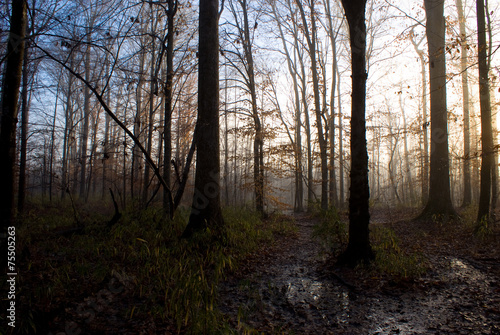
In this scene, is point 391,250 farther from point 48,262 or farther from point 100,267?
point 48,262

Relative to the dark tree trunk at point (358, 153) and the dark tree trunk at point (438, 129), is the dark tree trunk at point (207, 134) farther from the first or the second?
the dark tree trunk at point (438, 129)

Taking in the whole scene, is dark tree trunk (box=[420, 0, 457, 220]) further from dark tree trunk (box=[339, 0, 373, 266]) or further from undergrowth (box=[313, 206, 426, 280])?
dark tree trunk (box=[339, 0, 373, 266])

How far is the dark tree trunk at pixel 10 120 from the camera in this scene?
13.0 ft

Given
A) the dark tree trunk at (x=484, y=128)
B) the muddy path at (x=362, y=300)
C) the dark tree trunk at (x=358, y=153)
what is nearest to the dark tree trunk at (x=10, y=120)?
the muddy path at (x=362, y=300)

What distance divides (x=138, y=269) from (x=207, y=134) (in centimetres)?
299

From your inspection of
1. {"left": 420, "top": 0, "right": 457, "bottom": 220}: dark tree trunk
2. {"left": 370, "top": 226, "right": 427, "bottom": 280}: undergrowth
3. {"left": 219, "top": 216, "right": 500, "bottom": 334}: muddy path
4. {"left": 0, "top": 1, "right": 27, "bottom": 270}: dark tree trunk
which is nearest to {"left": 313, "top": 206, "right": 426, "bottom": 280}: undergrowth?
{"left": 370, "top": 226, "right": 427, "bottom": 280}: undergrowth

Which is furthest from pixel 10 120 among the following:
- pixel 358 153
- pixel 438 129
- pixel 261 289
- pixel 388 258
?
pixel 438 129

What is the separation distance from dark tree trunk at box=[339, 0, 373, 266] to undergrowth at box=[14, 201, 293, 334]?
2.12m

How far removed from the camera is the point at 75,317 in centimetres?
281

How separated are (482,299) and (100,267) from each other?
521 cm

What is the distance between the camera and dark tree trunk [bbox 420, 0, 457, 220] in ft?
26.8

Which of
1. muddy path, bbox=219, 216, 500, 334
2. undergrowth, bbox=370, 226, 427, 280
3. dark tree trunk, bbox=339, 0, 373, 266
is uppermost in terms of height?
dark tree trunk, bbox=339, 0, 373, 266

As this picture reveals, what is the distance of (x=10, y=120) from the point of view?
402cm

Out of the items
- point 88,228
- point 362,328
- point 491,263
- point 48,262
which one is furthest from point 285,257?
point 88,228
